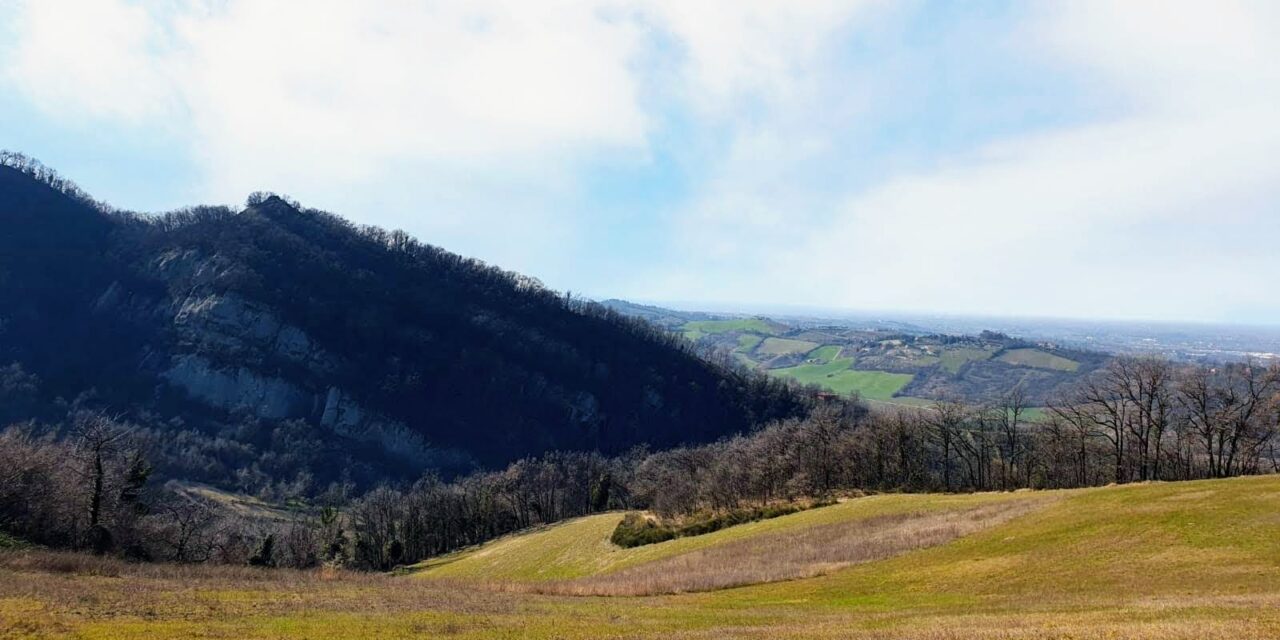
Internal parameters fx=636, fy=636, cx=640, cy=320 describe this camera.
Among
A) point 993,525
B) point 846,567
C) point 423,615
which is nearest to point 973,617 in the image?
point 846,567

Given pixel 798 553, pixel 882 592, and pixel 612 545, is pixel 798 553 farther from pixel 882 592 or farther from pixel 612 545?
pixel 612 545

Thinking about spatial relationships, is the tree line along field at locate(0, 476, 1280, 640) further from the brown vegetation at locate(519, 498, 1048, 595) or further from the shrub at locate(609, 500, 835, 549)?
the shrub at locate(609, 500, 835, 549)

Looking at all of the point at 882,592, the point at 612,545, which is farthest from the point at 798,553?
the point at 612,545

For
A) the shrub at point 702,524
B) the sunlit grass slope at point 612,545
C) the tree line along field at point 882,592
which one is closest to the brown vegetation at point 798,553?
the tree line along field at point 882,592

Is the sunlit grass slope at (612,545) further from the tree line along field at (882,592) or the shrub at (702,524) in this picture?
the tree line along field at (882,592)

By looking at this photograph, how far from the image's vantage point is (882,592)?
32.2 metres

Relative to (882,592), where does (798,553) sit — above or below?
below

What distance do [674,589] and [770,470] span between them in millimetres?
55112

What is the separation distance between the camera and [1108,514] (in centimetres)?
3747

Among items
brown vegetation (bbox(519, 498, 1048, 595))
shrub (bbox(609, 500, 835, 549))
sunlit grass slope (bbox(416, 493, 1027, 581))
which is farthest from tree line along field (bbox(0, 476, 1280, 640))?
shrub (bbox(609, 500, 835, 549))

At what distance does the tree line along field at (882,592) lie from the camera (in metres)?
20.6

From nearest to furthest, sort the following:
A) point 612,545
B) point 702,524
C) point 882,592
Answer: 1. point 882,592
2. point 702,524
3. point 612,545

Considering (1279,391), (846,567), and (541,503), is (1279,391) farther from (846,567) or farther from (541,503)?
(541,503)

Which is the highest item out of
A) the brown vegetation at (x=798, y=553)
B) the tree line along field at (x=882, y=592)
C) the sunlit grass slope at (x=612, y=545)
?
the tree line along field at (x=882, y=592)
